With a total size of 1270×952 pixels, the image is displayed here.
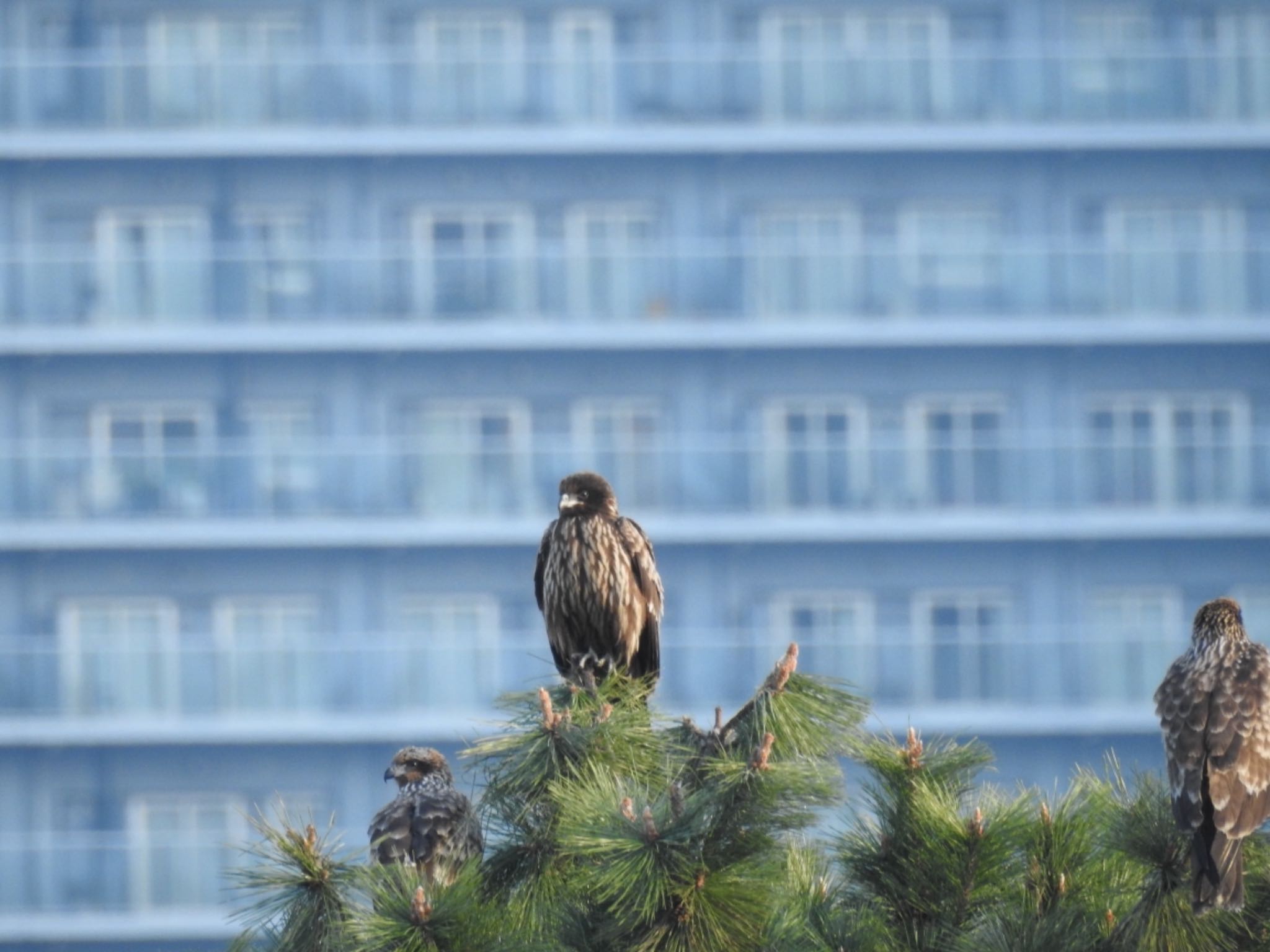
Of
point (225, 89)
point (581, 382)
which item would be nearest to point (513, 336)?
point (581, 382)

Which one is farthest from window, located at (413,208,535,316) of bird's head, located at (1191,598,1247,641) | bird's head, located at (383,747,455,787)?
bird's head, located at (1191,598,1247,641)

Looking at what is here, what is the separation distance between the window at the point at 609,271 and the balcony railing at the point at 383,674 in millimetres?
4149

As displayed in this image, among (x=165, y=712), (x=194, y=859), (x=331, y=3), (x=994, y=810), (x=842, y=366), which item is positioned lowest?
(x=194, y=859)

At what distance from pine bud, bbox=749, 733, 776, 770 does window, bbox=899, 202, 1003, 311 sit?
21.5 meters

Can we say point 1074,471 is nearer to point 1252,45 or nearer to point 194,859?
point 1252,45

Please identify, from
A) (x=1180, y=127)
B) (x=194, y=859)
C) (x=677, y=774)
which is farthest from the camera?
(x=1180, y=127)

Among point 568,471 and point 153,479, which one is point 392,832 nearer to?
point 568,471

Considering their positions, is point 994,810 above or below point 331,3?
below

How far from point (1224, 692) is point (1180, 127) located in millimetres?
22072

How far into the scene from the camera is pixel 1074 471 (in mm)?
25344

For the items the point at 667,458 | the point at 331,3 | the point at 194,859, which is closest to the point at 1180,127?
the point at 667,458

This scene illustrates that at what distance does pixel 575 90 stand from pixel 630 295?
2788 millimetres

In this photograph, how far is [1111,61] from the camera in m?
26.2

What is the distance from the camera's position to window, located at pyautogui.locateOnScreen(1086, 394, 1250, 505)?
25.4m
